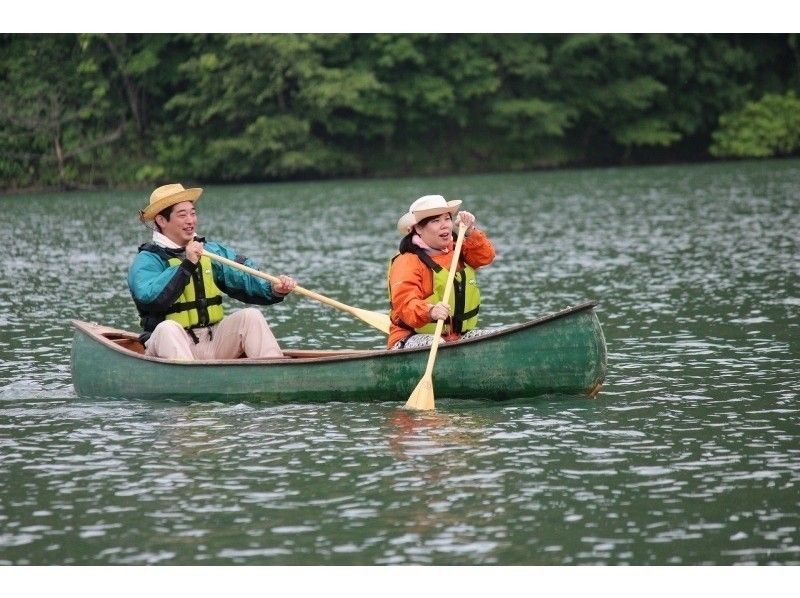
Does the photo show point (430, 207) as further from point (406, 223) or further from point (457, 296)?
point (457, 296)

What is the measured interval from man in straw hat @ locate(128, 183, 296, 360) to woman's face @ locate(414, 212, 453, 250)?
95cm

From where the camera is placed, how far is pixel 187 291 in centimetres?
952

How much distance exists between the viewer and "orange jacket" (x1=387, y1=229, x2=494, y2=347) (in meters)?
9.14

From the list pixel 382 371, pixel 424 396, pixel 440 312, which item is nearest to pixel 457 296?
pixel 440 312

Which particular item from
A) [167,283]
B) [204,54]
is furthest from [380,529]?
[204,54]

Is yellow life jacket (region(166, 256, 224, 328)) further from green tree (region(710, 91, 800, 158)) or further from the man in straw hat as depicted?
green tree (region(710, 91, 800, 158))

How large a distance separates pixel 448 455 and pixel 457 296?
1794 millimetres

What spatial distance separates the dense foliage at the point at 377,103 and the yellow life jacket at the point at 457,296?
98.1 feet

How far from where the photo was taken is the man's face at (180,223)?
30.8 ft

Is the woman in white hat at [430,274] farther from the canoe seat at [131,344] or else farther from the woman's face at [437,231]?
the canoe seat at [131,344]

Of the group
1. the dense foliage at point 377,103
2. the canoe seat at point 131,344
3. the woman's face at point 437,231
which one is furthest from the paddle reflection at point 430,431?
the dense foliage at point 377,103
